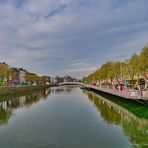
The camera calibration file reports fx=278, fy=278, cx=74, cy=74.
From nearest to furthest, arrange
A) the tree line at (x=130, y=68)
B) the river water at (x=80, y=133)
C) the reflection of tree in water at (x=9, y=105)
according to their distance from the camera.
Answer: the river water at (x=80, y=133)
the reflection of tree in water at (x=9, y=105)
the tree line at (x=130, y=68)

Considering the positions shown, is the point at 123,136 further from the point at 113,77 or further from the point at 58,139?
the point at 113,77

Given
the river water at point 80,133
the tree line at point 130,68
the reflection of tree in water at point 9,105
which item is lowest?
the river water at point 80,133

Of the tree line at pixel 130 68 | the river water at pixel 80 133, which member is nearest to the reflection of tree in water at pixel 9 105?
the river water at pixel 80 133

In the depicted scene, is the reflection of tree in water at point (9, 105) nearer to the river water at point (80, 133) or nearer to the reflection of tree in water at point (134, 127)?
the river water at point (80, 133)

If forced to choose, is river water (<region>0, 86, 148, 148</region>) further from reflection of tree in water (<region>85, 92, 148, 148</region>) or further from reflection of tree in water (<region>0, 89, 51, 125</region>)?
reflection of tree in water (<region>0, 89, 51, 125</region>)

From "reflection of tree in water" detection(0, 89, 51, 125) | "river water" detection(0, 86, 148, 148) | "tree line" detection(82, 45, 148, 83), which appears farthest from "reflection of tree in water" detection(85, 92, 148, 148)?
"tree line" detection(82, 45, 148, 83)

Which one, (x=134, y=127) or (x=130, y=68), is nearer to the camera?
(x=134, y=127)

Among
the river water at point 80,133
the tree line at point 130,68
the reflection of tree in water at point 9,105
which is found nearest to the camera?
the river water at point 80,133

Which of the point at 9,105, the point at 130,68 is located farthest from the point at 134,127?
the point at 130,68

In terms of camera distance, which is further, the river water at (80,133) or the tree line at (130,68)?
the tree line at (130,68)

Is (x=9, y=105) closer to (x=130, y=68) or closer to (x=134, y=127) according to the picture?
(x=134, y=127)

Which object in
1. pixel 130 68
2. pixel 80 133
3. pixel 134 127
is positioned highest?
pixel 130 68

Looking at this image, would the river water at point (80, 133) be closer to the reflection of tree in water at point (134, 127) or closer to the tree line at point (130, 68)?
the reflection of tree in water at point (134, 127)

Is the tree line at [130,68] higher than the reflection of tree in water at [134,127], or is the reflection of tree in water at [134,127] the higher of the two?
the tree line at [130,68]
